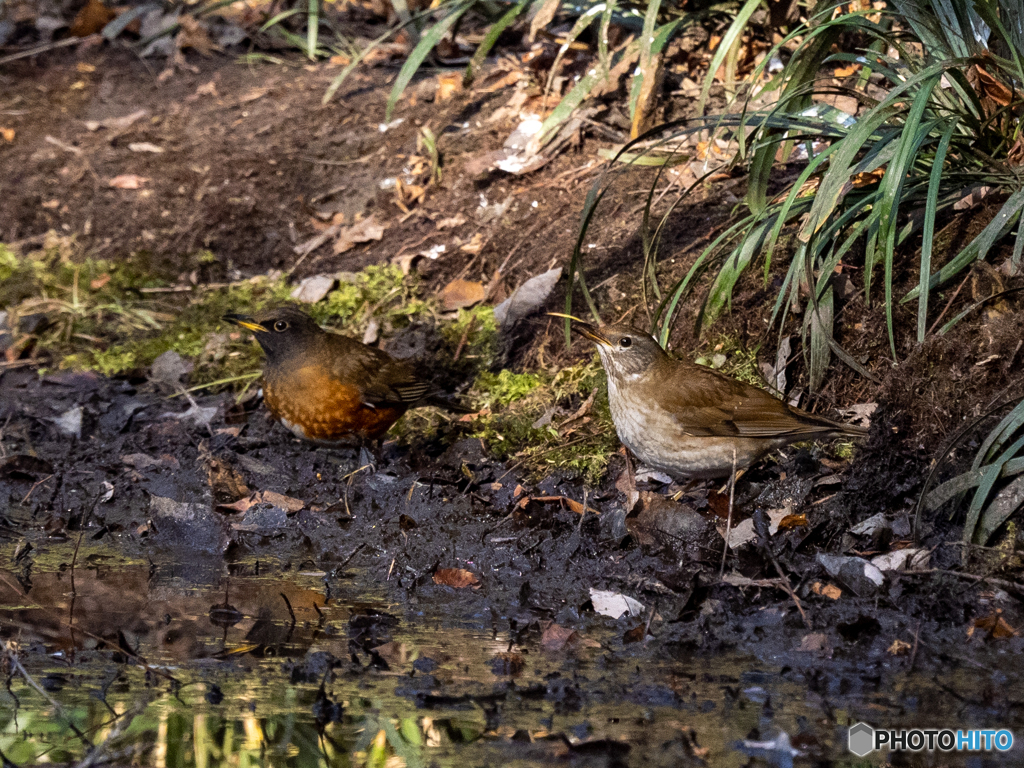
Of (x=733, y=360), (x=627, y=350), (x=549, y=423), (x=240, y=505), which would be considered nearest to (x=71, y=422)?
(x=240, y=505)

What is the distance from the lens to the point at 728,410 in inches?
178

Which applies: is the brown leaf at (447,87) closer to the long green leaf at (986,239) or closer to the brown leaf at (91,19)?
the brown leaf at (91,19)

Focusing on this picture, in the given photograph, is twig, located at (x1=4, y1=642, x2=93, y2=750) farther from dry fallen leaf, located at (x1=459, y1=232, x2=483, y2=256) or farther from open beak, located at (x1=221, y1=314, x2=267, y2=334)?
Result: dry fallen leaf, located at (x1=459, y1=232, x2=483, y2=256)

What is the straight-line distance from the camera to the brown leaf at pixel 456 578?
4172 millimetres

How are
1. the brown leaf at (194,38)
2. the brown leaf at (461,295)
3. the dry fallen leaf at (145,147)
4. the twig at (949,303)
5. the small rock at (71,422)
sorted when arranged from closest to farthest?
1. the twig at (949,303)
2. the small rock at (71,422)
3. the brown leaf at (461,295)
4. the dry fallen leaf at (145,147)
5. the brown leaf at (194,38)

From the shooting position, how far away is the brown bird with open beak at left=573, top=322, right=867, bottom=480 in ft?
14.6

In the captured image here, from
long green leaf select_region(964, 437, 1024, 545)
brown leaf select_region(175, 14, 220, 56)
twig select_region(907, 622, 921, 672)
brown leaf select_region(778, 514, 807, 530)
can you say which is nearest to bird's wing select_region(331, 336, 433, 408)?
brown leaf select_region(778, 514, 807, 530)

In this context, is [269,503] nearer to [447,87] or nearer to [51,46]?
[447,87]

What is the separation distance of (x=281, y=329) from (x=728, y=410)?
2.55m

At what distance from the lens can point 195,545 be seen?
4.76 m

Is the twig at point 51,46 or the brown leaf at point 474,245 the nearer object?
the brown leaf at point 474,245

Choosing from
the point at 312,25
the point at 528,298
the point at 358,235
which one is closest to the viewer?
the point at 528,298

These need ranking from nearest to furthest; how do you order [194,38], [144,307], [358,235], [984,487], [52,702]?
[52,702]
[984,487]
[358,235]
[144,307]
[194,38]

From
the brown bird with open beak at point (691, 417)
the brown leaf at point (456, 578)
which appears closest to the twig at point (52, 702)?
the brown leaf at point (456, 578)
